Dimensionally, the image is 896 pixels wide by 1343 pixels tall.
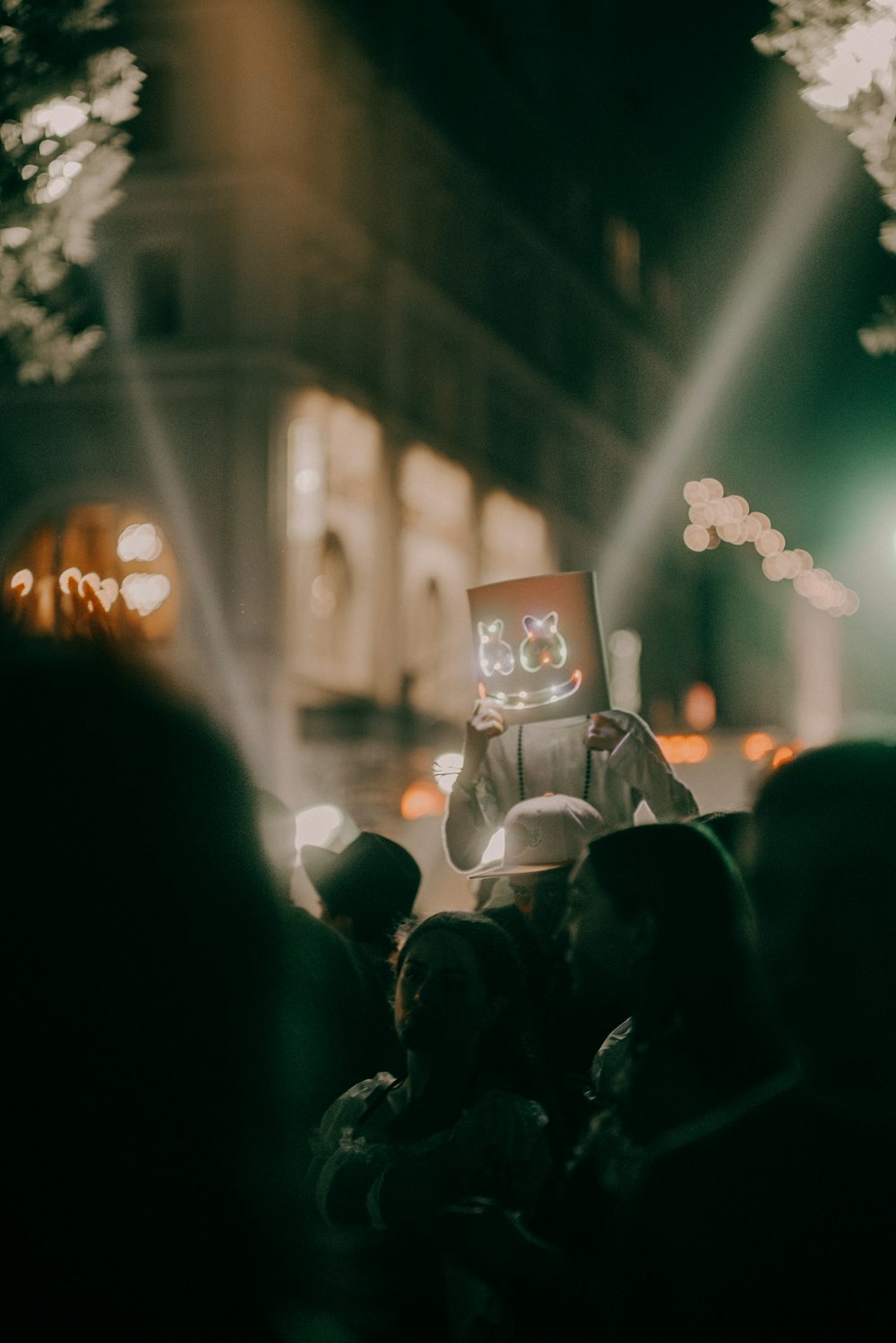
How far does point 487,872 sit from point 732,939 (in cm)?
194

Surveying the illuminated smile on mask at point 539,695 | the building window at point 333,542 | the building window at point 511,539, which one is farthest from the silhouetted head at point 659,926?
the building window at point 511,539

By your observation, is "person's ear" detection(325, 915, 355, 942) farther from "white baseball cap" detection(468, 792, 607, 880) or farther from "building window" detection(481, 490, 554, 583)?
"building window" detection(481, 490, 554, 583)

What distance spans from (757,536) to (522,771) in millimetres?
20601

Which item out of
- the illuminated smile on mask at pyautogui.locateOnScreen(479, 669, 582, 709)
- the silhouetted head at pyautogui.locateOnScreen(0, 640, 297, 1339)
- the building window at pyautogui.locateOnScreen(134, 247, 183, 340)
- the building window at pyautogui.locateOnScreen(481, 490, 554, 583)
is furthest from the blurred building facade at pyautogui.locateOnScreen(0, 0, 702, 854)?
the silhouetted head at pyautogui.locateOnScreen(0, 640, 297, 1339)

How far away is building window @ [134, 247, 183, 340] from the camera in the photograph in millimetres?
26828

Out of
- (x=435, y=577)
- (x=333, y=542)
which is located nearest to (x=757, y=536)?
(x=333, y=542)

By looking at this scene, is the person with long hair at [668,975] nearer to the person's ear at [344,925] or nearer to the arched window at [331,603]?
the person's ear at [344,925]

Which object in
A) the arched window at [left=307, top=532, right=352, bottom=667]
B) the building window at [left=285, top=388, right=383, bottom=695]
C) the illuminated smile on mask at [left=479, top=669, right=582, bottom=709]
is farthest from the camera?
the arched window at [left=307, top=532, right=352, bottom=667]

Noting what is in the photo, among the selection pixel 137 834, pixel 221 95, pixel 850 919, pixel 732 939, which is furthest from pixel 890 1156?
pixel 221 95

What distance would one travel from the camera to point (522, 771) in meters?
4.49

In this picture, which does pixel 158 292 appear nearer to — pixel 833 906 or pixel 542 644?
pixel 542 644

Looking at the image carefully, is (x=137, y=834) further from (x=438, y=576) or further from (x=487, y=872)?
(x=438, y=576)

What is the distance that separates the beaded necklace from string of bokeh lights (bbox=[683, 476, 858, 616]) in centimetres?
1931

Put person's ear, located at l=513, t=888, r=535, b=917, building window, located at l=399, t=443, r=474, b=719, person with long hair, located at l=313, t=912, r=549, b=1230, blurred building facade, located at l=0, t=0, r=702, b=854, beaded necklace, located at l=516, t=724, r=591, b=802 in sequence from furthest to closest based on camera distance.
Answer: building window, located at l=399, t=443, r=474, b=719 → blurred building facade, located at l=0, t=0, r=702, b=854 → beaded necklace, located at l=516, t=724, r=591, b=802 → person's ear, located at l=513, t=888, r=535, b=917 → person with long hair, located at l=313, t=912, r=549, b=1230
